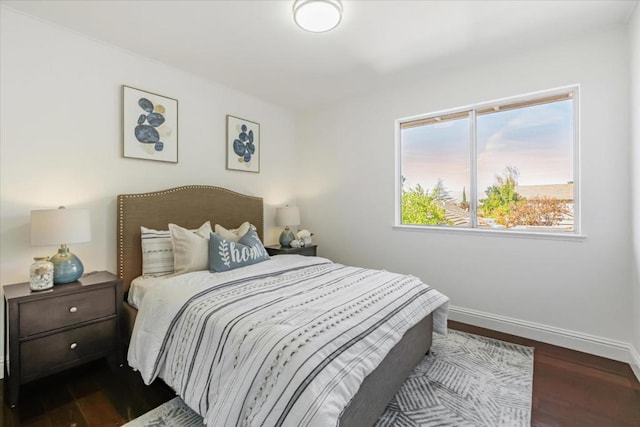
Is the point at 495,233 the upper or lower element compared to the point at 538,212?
lower

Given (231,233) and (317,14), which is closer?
(317,14)

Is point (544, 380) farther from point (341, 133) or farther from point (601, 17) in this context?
point (341, 133)

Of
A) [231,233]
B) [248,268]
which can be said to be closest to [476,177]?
[248,268]

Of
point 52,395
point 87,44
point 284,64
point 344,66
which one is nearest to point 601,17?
point 344,66

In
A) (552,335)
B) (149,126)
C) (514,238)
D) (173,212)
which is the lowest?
(552,335)

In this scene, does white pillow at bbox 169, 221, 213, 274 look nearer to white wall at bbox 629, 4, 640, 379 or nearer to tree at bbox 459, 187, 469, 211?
tree at bbox 459, 187, 469, 211

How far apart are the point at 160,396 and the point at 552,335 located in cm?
306

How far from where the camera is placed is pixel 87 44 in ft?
7.92

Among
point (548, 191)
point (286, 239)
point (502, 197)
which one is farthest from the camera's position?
point (286, 239)

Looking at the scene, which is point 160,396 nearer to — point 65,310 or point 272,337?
point 65,310

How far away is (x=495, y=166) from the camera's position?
2.96 m

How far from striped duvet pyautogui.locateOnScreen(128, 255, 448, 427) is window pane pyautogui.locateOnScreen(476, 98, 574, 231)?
1.25 meters

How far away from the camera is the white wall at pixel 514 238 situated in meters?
2.33

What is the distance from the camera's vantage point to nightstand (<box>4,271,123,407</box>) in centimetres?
178
